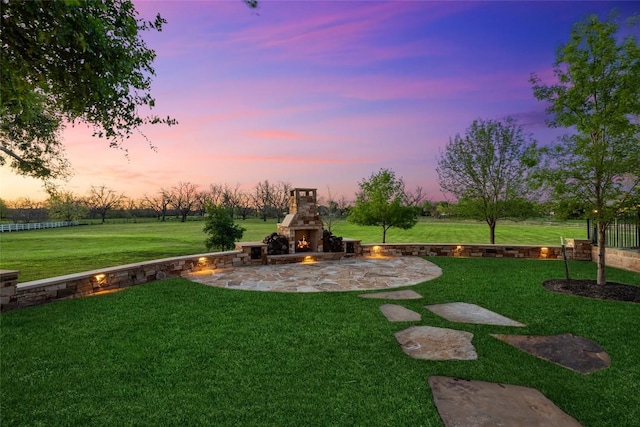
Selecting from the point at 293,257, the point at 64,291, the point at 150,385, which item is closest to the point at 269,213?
the point at 293,257

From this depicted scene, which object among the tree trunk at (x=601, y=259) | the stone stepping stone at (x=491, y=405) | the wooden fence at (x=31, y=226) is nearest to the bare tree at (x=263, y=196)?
the wooden fence at (x=31, y=226)

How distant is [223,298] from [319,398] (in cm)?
437

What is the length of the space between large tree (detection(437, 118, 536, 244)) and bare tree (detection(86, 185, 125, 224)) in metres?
63.9

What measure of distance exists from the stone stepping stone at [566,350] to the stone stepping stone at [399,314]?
1304mm

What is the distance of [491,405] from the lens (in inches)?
115

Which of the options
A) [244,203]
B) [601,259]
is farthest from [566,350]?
[244,203]

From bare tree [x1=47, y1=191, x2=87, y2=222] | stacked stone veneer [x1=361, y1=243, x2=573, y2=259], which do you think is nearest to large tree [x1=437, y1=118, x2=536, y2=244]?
stacked stone veneer [x1=361, y1=243, x2=573, y2=259]

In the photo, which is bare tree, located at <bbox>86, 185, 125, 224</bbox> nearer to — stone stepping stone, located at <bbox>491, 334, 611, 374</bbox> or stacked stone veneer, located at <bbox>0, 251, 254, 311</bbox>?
stacked stone veneer, located at <bbox>0, 251, 254, 311</bbox>

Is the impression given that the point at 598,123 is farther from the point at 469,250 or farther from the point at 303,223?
the point at 303,223

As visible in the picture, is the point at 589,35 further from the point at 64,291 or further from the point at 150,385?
the point at 64,291

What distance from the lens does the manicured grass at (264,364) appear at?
283cm

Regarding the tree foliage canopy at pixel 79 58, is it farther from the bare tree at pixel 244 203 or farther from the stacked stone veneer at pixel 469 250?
the bare tree at pixel 244 203

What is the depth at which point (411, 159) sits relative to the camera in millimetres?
22609

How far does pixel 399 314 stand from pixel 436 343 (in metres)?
1.31
